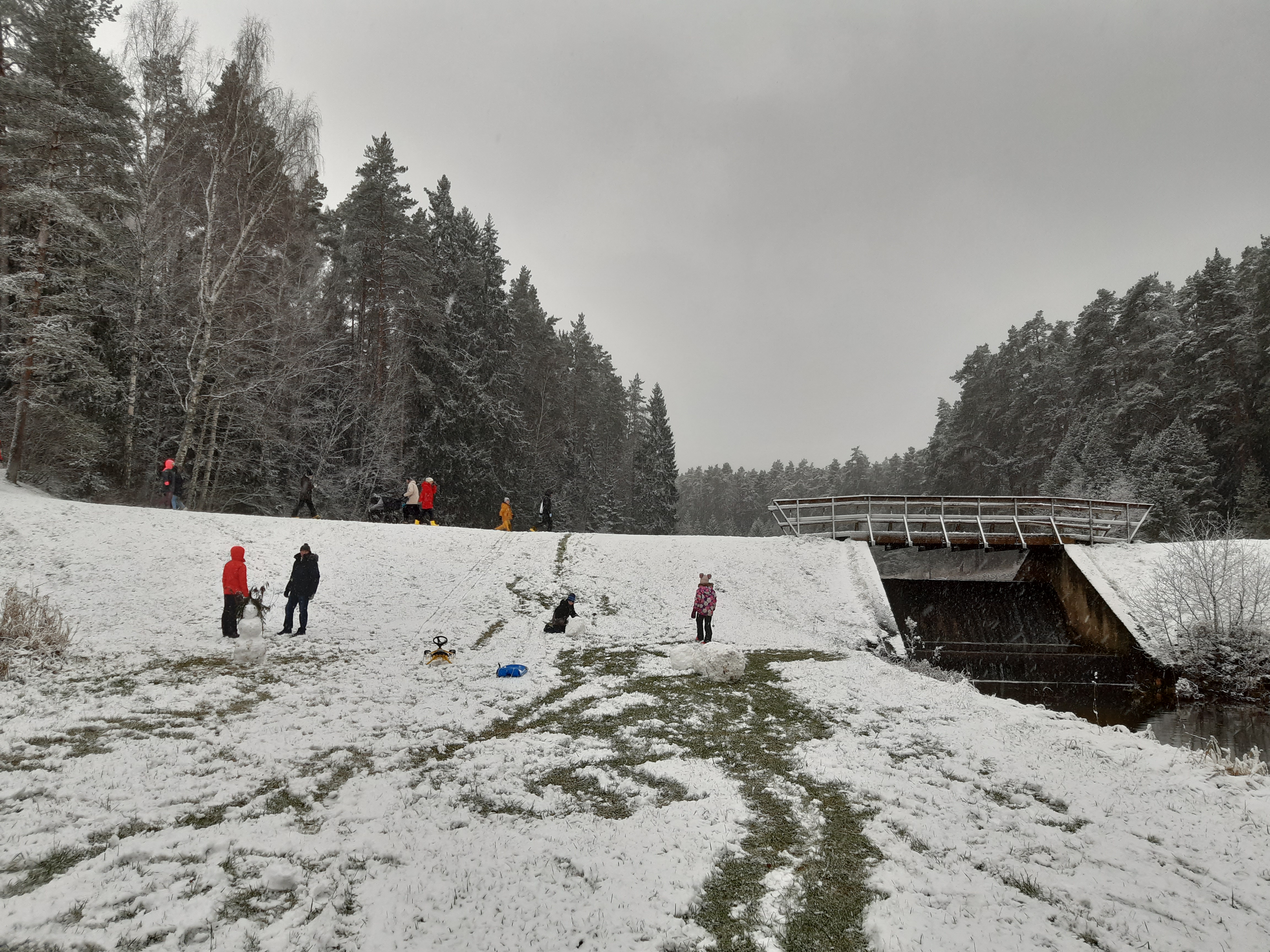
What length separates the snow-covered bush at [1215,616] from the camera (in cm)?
1459

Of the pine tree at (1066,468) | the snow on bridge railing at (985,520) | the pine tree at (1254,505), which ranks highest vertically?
the pine tree at (1066,468)

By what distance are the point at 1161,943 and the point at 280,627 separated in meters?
14.9

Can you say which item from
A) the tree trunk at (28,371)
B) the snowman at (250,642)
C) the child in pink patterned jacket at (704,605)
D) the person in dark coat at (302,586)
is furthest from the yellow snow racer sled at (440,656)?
the tree trunk at (28,371)

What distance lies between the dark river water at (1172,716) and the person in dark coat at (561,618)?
10.8 meters

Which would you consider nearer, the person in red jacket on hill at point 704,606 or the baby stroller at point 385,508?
the person in red jacket on hill at point 704,606

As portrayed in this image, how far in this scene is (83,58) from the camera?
19594 mm

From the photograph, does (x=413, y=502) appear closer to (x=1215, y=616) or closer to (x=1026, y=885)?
(x=1026, y=885)

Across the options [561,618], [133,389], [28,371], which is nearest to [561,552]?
[561,618]

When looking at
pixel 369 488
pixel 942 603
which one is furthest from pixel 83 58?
→ pixel 942 603

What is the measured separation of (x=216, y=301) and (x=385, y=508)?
945 centimetres

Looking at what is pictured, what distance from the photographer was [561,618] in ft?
47.1

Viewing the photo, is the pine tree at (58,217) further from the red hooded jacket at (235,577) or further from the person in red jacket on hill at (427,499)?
the red hooded jacket at (235,577)

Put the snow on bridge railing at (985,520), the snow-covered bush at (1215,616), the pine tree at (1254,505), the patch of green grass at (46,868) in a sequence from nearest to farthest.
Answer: the patch of green grass at (46,868) < the snow-covered bush at (1215,616) < the snow on bridge railing at (985,520) < the pine tree at (1254,505)

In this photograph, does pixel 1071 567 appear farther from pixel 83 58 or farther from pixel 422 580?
pixel 83 58
